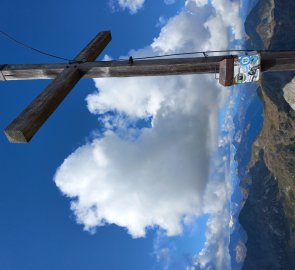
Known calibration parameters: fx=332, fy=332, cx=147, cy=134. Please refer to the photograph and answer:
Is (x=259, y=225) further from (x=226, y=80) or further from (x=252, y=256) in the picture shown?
(x=226, y=80)

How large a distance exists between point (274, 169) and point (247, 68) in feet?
395

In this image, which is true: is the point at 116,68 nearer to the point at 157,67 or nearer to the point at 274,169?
the point at 157,67

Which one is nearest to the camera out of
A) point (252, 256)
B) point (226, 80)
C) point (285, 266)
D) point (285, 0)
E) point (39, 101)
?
point (39, 101)

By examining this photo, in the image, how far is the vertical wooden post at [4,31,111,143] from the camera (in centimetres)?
376

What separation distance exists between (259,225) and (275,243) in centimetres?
1841

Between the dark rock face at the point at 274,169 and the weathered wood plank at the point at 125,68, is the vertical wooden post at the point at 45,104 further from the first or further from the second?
the dark rock face at the point at 274,169

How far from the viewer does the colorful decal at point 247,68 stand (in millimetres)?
4879

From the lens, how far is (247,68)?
491 cm

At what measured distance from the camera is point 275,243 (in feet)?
446

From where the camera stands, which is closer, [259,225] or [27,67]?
[27,67]

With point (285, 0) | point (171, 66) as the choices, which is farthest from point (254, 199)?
point (171, 66)

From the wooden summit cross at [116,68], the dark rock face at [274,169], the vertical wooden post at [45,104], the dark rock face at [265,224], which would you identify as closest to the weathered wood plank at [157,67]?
the wooden summit cross at [116,68]

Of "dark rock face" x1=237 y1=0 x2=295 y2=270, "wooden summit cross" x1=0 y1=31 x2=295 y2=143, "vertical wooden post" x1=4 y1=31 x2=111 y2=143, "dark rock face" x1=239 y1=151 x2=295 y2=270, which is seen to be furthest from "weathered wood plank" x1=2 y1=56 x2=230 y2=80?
"dark rock face" x1=239 y1=151 x2=295 y2=270

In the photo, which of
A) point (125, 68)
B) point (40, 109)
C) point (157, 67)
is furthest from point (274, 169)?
point (40, 109)
